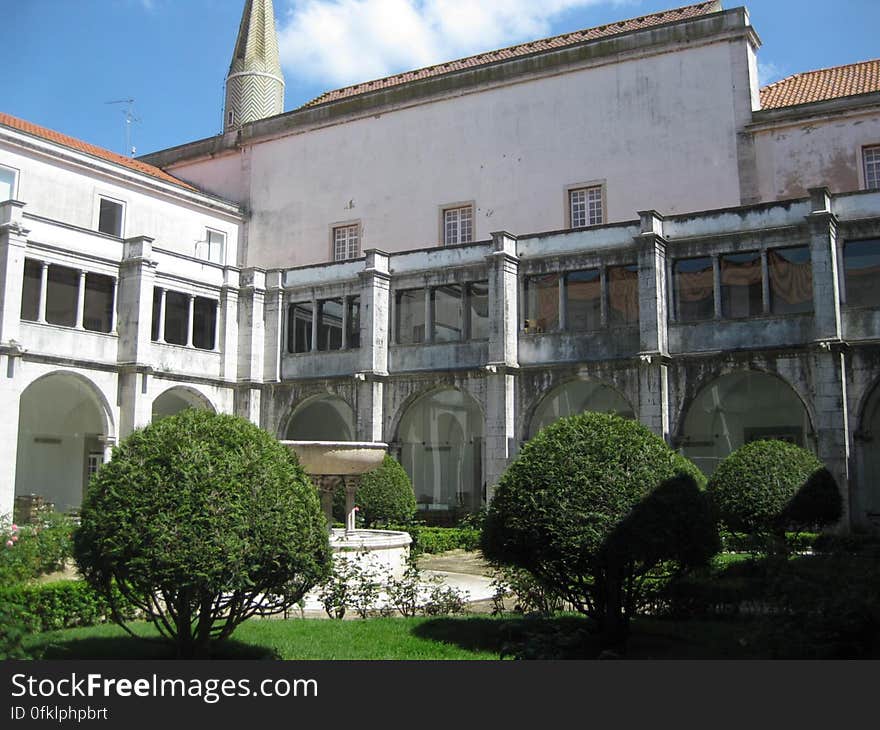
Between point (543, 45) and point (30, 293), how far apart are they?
60.8 ft

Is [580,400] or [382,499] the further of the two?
[580,400]

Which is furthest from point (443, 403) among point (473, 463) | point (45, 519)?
point (45, 519)

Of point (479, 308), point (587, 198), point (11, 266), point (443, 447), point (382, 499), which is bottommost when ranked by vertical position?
point (382, 499)

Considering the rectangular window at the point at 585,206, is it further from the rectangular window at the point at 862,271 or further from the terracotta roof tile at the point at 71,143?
the terracotta roof tile at the point at 71,143

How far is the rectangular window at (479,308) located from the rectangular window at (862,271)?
9.36 m

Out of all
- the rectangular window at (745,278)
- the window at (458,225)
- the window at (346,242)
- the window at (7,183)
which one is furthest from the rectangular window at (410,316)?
the window at (7,183)

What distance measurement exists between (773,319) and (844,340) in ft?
5.49

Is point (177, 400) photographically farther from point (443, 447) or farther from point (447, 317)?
point (447, 317)

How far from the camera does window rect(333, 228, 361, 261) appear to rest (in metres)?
31.1

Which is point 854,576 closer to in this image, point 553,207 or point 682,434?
point 682,434

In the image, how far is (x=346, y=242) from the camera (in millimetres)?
31406

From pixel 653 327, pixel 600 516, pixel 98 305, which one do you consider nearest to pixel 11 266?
pixel 98 305

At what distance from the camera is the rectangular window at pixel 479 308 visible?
25.5 m

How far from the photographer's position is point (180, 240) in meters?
30.4
